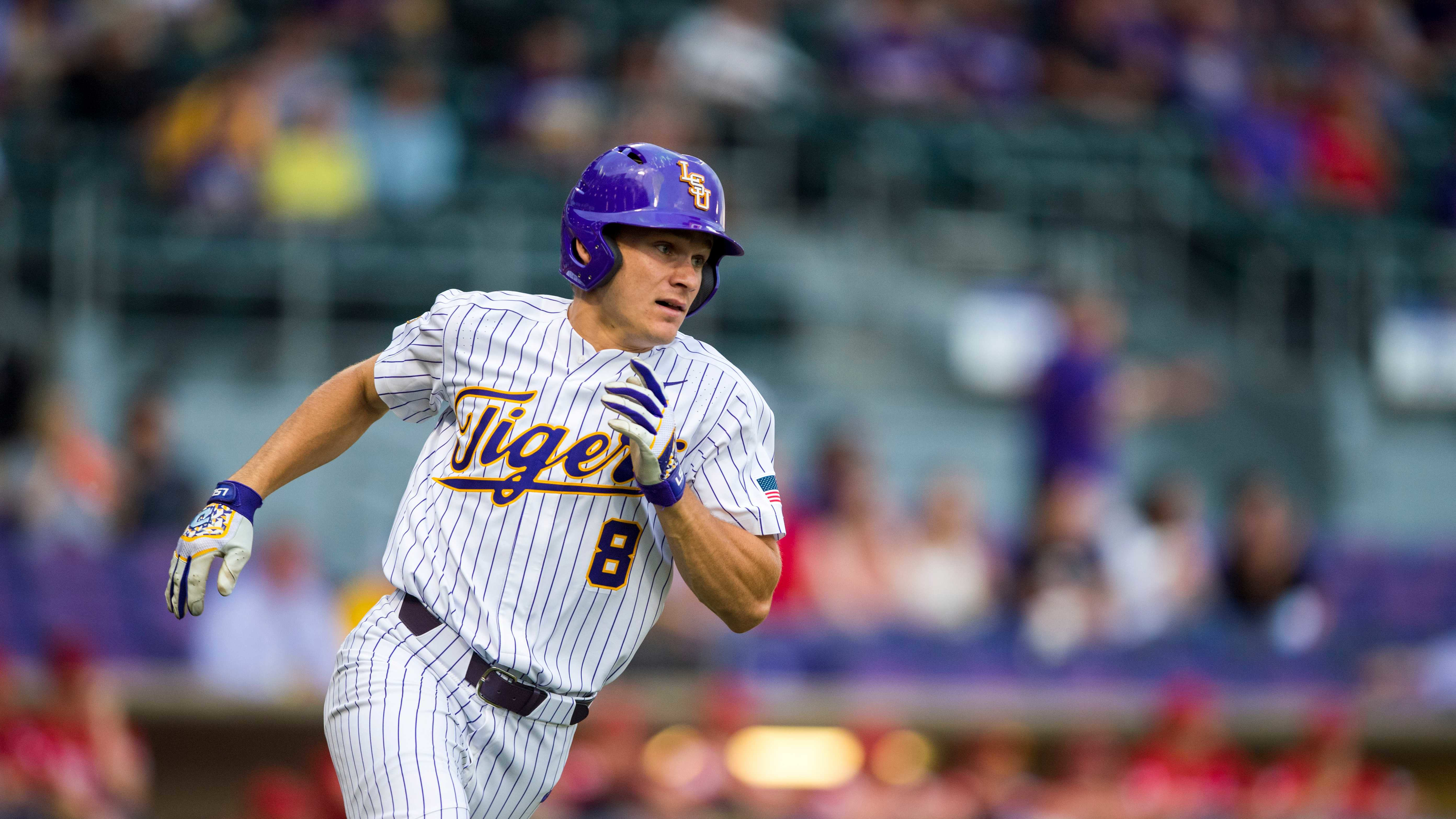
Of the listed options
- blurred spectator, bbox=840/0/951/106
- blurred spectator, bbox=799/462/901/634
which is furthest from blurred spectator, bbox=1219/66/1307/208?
blurred spectator, bbox=799/462/901/634

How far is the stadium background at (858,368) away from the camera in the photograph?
8.55 m

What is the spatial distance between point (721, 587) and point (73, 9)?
9268 millimetres

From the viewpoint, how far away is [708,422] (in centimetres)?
382

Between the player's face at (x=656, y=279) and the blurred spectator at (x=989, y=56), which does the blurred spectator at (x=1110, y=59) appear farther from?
the player's face at (x=656, y=279)

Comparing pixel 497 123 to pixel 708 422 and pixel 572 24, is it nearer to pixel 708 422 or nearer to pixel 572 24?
pixel 572 24

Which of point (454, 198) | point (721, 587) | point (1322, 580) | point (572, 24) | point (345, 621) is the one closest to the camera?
point (721, 587)

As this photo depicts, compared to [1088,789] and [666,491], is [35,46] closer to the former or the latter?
[1088,789]

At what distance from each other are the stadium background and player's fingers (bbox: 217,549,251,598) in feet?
12.4

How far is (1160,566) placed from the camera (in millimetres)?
10219

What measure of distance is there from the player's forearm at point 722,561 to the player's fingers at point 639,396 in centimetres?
19

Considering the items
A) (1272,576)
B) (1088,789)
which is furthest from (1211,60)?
(1088,789)

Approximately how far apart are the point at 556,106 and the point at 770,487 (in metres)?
7.99

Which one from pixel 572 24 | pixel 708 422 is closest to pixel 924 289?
pixel 572 24

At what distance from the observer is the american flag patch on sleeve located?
3.82 meters
